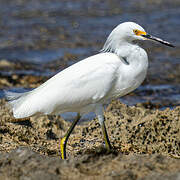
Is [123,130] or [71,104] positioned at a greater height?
[71,104]

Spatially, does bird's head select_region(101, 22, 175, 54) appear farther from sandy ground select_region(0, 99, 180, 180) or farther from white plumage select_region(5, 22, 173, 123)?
sandy ground select_region(0, 99, 180, 180)

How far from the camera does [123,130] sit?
19.6 ft

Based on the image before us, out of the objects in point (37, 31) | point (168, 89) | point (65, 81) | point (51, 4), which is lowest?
point (168, 89)

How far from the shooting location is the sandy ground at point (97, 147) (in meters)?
3.71

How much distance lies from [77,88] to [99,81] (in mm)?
297

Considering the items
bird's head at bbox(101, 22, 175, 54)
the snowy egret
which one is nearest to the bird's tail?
the snowy egret

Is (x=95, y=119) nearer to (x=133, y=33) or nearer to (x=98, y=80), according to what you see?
(x=98, y=80)

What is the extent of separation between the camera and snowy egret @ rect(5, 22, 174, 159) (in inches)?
192

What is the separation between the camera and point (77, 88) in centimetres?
500

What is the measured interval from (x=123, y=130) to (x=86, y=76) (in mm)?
1348

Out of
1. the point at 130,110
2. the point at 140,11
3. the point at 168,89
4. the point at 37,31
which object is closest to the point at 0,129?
the point at 130,110

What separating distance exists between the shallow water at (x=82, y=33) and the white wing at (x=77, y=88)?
413cm

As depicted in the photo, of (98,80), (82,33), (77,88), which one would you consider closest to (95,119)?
(77,88)

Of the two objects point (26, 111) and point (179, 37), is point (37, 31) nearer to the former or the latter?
point (179, 37)
